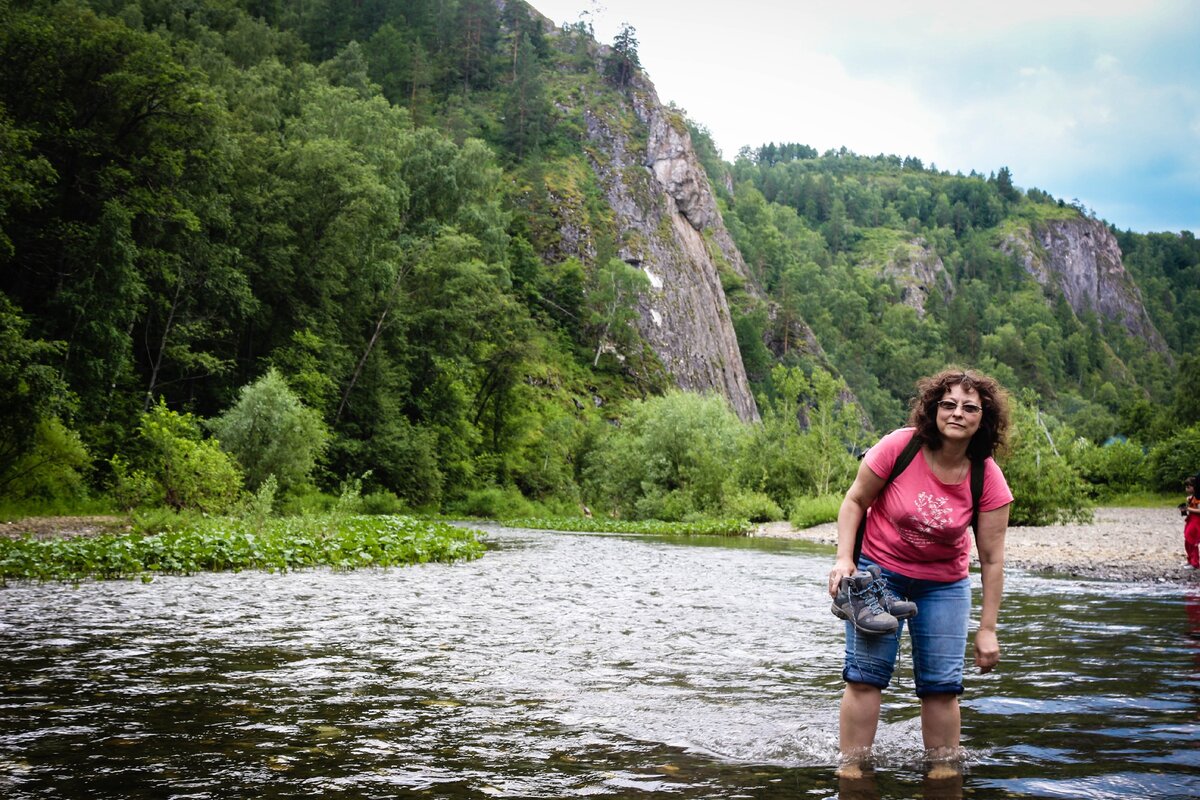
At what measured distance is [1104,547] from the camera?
2538cm

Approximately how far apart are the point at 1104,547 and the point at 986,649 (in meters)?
23.5

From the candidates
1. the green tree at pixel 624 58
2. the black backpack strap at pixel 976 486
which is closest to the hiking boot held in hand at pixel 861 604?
the black backpack strap at pixel 976 486

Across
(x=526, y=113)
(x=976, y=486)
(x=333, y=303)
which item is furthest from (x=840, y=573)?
(x=526, y=113)

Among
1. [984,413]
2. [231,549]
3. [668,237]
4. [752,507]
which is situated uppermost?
[668,237]

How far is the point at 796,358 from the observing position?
128125mm

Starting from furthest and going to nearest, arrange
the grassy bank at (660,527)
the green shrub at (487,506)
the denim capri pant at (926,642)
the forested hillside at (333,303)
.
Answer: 1. the green shrub at (487,506)
2. the grassy bank at (660,527)
3. the forested hillside at (333,303)
4. the denim capri pant at (926,642)

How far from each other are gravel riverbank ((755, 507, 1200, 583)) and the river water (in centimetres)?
558

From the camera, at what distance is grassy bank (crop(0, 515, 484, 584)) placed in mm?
14586

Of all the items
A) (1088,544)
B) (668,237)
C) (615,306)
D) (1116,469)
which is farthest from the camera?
(668,237)

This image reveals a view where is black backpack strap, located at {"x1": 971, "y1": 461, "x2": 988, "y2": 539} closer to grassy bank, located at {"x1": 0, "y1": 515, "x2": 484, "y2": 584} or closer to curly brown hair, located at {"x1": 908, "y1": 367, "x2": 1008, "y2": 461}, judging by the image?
curly brown hair, located at {"x1": 908, "y1": 367, "x2": 1008, "y2": 461}

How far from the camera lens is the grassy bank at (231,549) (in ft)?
47.9

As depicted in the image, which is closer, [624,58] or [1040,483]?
[1040,483]

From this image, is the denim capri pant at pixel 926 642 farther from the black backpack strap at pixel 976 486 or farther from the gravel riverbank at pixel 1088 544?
the gravel riverbank at pixel 1088 544

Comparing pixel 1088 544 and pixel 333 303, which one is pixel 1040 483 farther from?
pixel 333 303
